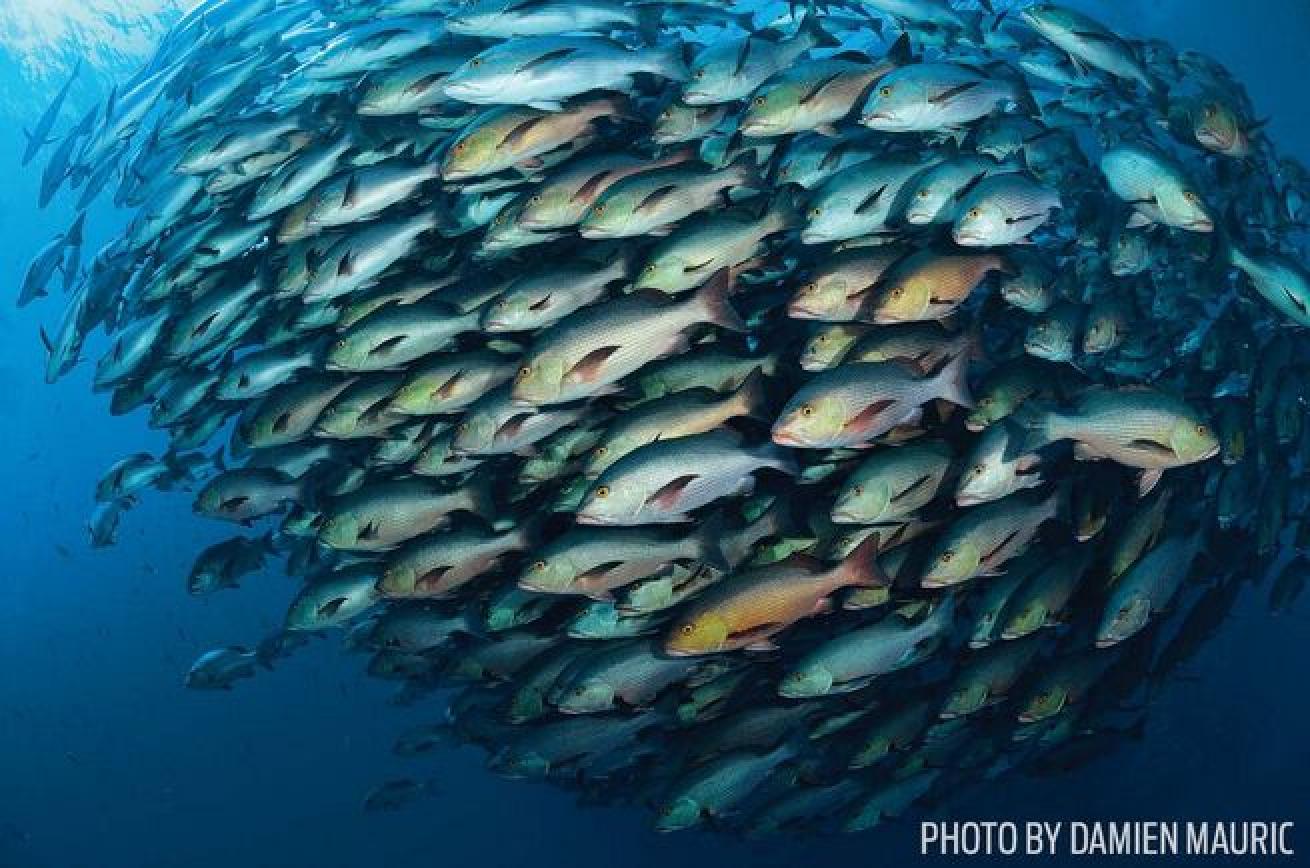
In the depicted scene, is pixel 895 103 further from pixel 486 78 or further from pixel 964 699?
pixel 964 699

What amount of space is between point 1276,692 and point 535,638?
30629mm

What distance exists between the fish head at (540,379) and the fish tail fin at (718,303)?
70 cm

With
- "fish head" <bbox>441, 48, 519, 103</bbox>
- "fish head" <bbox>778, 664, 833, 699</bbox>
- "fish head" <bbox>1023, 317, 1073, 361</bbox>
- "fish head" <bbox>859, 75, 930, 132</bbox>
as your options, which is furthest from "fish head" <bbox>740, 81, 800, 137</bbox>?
"fish head" <bbox>778, 664, 833, 699</bbox>

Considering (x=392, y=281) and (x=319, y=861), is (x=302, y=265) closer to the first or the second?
(x=392, y=281)

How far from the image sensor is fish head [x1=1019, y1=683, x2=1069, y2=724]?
5250 millimetres

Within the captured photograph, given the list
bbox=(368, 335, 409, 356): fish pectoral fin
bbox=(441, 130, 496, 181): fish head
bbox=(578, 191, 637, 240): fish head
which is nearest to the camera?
bbox=(578, 191, 637, 240): fish head

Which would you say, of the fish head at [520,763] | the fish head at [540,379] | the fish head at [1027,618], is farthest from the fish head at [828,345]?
the fish head at [520,763]

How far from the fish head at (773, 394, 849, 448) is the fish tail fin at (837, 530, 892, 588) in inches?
27.6

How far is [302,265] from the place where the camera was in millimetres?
5305

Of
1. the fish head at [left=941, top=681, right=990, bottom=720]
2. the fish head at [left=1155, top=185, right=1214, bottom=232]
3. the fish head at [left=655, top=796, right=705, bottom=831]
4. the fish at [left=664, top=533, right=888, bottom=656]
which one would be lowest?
the fish head at [left=655, top=796, right=705, bottom=831]

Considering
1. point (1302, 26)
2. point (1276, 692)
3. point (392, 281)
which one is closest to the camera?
point (392, 281)

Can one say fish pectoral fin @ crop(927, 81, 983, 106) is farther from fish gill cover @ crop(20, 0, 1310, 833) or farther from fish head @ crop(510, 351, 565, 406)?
fish head @ crop(510, 351, 565, 406)

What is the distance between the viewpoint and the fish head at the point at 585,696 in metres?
5.08

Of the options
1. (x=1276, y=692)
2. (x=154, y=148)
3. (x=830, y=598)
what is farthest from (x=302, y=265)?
(x=1276, y=692)
